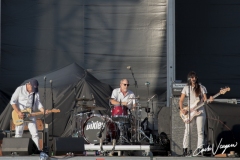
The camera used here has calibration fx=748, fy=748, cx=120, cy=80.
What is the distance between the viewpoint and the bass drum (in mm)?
14180

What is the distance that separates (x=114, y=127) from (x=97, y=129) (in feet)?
1.19

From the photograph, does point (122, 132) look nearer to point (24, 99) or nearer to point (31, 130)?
point (31, 130)

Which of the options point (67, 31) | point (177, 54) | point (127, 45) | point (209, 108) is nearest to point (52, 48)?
point (67, 31)

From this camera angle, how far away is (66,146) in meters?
11.7

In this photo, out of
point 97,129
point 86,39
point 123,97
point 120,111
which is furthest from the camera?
point 86,39

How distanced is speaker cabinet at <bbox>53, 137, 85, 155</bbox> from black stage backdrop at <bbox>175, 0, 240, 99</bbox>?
317 inches

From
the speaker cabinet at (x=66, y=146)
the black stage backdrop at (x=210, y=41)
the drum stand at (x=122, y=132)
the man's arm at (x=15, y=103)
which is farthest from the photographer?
the black stage backdrop at (x=210, y=41)

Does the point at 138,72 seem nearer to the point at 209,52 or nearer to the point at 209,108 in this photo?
the point at 209,52

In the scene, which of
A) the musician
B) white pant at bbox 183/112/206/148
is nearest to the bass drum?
the musician

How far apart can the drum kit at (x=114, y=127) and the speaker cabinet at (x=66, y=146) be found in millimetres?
2093

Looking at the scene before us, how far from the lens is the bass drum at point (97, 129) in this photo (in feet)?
46.5

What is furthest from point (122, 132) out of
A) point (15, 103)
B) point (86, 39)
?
point (86, 39)

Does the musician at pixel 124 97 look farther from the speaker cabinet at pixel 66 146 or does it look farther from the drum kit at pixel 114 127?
the speaker cabinet at pixel 66 146

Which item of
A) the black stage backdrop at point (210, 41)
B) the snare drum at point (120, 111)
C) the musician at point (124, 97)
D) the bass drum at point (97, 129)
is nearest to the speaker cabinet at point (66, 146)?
the bass drum at point (97, 129)
